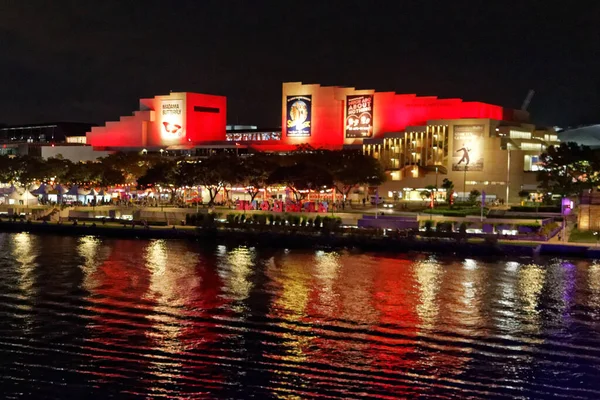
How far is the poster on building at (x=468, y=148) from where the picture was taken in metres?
72.8

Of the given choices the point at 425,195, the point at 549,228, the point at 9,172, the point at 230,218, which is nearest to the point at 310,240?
the point at 230,218

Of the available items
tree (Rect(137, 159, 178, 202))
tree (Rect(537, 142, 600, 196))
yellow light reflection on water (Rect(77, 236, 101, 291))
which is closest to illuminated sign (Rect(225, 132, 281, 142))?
tree (Rect(137, 159, 178, 202))

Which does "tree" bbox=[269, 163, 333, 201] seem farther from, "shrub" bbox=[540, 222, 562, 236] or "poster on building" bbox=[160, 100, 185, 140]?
"poster on building" bbox=[160, 100, 185, 140]

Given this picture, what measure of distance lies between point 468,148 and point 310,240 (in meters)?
35.4

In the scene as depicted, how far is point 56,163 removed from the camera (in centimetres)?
7894

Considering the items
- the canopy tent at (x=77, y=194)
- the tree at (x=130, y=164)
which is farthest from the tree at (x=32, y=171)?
the canopy tent at (x=77, y=194)

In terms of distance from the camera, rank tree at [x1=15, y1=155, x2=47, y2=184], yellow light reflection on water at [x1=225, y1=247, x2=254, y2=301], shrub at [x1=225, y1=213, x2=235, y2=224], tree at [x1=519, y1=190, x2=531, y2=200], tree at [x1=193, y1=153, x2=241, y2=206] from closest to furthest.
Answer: yellow light reflection on water at [x1=225, y1=247, x2=254, y2=301], shrub at [x1=225, y1=213, x2=235, y2=224], tree at [x1=193, y1=153, x2=241, y2=206], tree at [x1=519, y1=190, x2=531, y2=200], tree at [x1=15, y1=155, x2=47, y2=184]

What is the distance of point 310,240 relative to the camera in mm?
42844

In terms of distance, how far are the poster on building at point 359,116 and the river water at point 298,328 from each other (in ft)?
156

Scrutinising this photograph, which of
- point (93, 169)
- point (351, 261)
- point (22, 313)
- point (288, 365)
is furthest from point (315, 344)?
point (93, 169)

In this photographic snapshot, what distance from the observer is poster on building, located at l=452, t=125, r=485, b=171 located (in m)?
72.8

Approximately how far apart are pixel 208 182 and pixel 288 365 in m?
46.1

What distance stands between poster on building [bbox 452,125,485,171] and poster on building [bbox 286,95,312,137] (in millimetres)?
20389

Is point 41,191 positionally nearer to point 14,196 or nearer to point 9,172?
point 14,196
